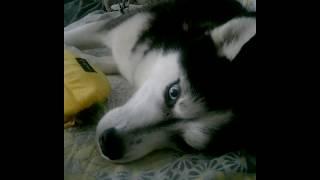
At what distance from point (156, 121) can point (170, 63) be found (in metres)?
0.22

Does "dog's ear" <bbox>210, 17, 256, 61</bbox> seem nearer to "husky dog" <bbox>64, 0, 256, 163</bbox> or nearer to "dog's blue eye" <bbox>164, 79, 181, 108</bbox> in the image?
"husky dog" <bbox>64, 0, 256, 163</bbox>

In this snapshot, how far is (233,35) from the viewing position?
1.26 m

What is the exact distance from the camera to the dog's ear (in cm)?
122

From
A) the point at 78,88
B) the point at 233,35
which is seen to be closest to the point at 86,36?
the point at 78,88

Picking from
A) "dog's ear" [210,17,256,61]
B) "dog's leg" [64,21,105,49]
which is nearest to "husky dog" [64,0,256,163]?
"dog's ear" [210,17,256,61]

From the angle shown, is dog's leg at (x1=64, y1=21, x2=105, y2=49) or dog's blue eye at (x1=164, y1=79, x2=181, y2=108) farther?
dog's leg at (x1=64, y1=21, x2=105, y2=49)

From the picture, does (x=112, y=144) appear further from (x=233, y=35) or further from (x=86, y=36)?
(x=86, y=36)

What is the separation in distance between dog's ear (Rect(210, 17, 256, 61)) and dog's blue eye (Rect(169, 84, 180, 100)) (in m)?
0.17

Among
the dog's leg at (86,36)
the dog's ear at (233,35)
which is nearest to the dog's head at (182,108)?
the dog's ear at (233,35)

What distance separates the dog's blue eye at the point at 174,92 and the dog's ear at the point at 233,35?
0.57 feet

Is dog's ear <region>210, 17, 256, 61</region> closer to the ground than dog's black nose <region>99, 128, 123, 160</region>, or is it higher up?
higher up

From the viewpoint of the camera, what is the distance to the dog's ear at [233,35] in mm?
1216

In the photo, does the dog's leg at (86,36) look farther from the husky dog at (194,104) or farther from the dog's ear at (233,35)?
the dog's ear at (233,35)
